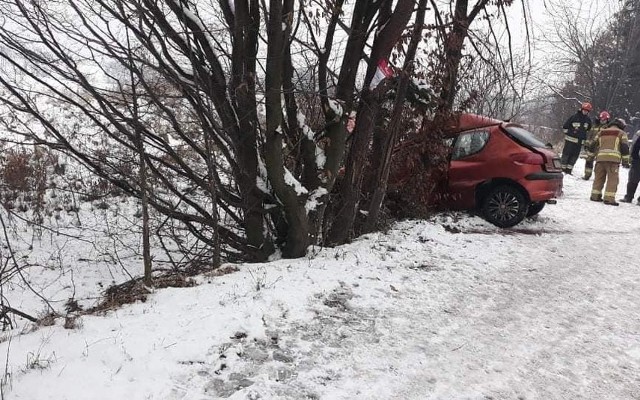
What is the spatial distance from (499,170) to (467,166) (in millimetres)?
542

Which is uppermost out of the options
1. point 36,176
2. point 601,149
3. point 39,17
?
point 39,17

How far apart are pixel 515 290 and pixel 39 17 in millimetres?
5690

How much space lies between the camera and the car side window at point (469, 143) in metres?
7.80

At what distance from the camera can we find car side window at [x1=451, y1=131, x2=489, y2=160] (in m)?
7.80

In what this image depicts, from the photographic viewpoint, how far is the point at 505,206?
7.72 m

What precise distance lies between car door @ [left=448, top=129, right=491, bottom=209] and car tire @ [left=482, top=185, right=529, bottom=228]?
0.31m

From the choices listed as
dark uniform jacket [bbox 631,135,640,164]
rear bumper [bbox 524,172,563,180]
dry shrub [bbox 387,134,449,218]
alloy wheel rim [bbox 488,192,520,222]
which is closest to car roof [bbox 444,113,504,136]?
dry shrub [bbox 387,134,449,218]

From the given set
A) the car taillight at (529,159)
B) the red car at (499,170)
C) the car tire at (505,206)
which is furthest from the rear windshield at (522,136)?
the car tire at (505,206)

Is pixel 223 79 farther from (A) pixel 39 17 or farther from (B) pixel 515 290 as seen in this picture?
(B) pixel 515 290

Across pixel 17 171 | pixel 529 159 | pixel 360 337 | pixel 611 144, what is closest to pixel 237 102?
pixel 360 337

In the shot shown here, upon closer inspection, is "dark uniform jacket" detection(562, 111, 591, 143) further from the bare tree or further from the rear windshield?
the bare tree

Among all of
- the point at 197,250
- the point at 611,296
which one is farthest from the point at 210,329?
the point at 611,296

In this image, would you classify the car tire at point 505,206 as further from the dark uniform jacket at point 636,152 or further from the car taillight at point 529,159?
the dark uniform jacket at point 636,152

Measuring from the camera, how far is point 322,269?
5.04 m
